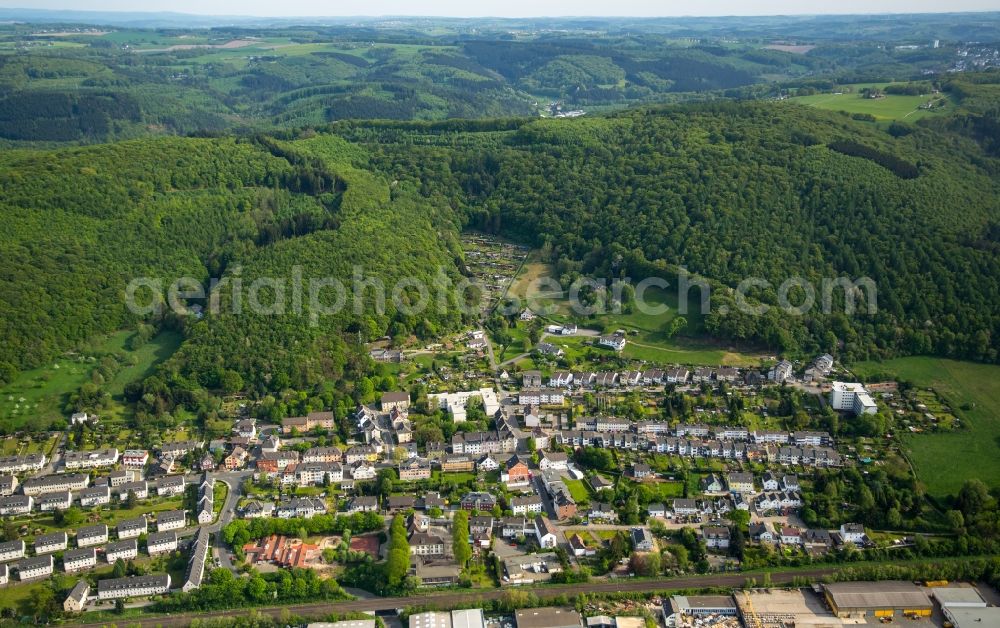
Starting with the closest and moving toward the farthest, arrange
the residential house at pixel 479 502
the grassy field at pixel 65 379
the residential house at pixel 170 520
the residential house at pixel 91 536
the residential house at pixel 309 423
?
the residential house at pixel 91 536 < the residential house at pixel 170 520 < the residential house at pixel 479 502 < the residential house at pixel 309 423 < the grassy field at pixel 65 379

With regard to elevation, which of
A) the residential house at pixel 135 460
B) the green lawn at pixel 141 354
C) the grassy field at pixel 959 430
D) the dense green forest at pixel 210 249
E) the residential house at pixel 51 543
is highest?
the dense green forest at pixel 210 249

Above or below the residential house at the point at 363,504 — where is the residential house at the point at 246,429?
below

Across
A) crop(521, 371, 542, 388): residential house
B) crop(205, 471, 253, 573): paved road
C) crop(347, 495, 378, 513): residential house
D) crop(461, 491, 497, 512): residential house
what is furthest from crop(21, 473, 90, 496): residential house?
crop(521, 371, 542, 388): residential house

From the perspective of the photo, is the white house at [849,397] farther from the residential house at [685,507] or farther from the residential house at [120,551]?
the residential house at [120,551]

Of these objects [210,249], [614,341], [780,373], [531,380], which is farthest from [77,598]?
[780,373]

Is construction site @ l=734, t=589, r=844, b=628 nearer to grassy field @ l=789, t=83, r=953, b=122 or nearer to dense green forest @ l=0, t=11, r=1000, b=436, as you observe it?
dense green forest @ l=0, t=11, r=1000, b=436

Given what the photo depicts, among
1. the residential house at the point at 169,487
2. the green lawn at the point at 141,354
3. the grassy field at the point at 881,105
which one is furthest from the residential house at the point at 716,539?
the grassy field at the point at 881,105
